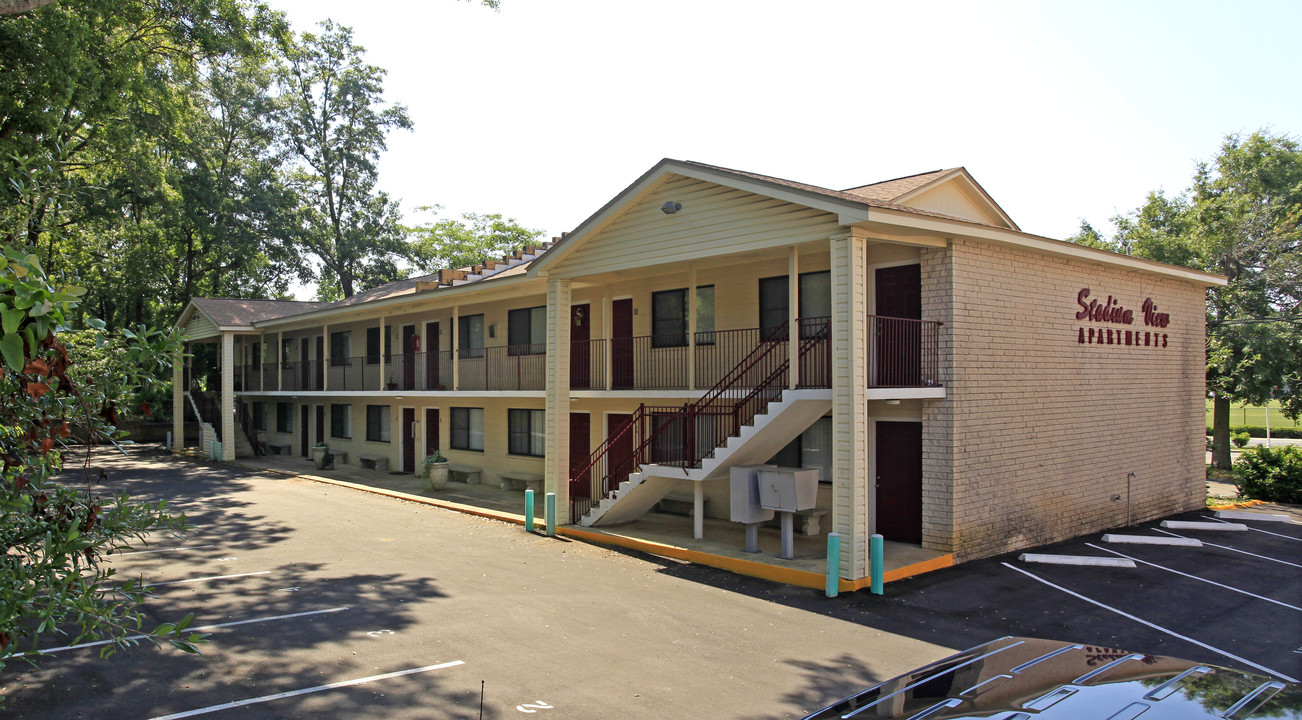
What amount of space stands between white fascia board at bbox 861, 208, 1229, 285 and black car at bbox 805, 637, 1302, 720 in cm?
797

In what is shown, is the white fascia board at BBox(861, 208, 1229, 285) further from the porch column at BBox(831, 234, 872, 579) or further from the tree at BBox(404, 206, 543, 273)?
the tree at BBox(404, 206, 543, 273)

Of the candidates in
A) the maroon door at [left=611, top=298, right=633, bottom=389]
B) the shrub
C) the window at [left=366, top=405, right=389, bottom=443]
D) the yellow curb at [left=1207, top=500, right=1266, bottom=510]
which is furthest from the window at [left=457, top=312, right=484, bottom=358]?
the shrub

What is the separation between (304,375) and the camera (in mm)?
28953

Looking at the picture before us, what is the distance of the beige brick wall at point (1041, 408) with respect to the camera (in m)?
12.2

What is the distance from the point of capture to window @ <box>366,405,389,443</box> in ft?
87.7

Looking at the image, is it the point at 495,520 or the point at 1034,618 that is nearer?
the point at 1034,618

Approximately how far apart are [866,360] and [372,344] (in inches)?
819

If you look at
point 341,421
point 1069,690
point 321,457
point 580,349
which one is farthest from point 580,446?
point 1069,690

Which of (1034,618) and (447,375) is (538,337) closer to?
(447,375)

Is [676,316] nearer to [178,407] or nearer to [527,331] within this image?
[527,331]

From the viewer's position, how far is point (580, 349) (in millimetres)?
18812

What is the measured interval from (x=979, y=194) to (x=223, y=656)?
634 inches

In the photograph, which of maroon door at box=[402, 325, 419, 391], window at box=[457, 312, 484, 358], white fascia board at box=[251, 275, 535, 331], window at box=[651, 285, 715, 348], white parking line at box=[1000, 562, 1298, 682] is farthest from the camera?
maroon door at box=[402, 325, 419, 391]

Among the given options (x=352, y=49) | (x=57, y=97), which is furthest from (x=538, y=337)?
(x=352, y=49)
